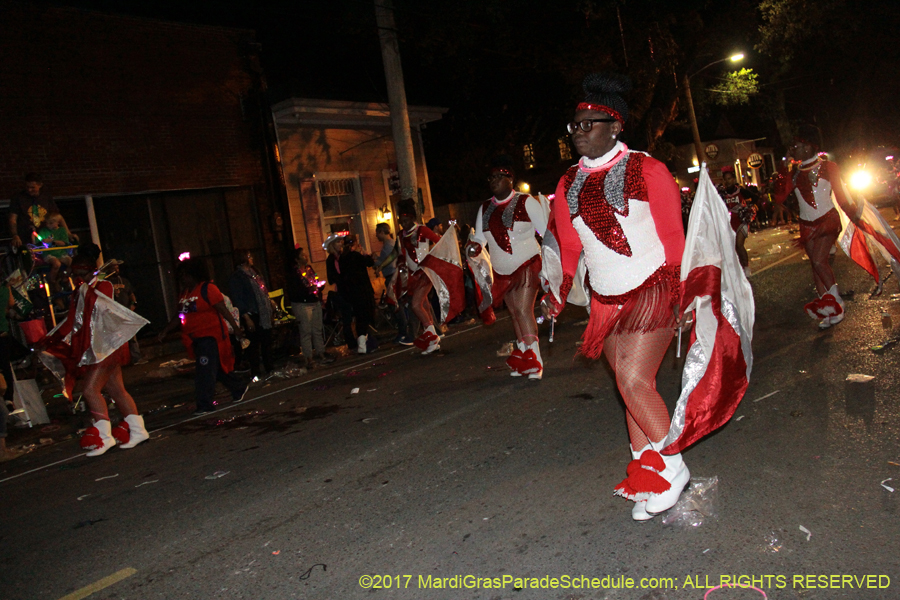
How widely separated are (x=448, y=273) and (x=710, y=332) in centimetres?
622

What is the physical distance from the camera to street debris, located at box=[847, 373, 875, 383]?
18.0ft

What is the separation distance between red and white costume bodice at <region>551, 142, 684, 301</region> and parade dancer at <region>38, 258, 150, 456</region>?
15.9 ft

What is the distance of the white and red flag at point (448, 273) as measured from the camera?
967cm

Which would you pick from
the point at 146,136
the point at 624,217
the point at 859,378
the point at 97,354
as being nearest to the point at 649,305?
the point at 624,217

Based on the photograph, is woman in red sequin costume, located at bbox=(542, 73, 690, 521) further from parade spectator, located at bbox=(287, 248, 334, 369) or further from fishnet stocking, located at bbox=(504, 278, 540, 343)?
parade spectator, located at bbox=(287, 248, 334, 369)

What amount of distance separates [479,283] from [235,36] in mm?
10754

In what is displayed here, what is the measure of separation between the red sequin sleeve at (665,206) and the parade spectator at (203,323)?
5.24 metres

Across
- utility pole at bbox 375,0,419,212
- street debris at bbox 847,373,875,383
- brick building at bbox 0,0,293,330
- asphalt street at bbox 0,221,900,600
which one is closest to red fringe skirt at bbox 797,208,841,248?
asphalt street at bbox 0,221,900,600

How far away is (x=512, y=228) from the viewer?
7.07 metres

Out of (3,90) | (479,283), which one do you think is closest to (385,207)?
(3,90)

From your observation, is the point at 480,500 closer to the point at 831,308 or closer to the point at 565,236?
the point at 565,236

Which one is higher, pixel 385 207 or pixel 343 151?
pixel 343 151

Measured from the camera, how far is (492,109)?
2345 cm

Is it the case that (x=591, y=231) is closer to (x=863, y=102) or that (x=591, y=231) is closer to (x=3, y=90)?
(x=3, y=90)
